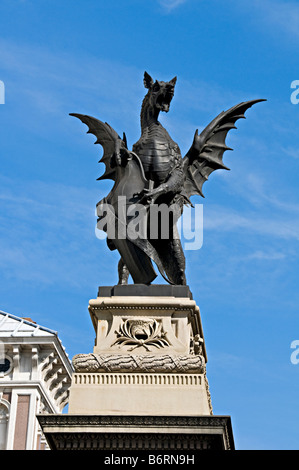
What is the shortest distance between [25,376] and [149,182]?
95.7ft

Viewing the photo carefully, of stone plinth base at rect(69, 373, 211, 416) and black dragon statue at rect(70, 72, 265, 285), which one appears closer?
stone plinth base at rect(69, 373, 211, 416)

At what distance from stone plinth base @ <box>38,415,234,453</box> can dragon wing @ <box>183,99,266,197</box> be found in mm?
5118

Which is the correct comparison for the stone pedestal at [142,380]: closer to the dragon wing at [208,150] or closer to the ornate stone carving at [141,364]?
the ornate stone carving at [141,364]

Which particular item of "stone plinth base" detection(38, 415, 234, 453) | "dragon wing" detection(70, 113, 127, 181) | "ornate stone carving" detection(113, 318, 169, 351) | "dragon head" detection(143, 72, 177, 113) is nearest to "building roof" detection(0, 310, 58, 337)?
"dragon wing" detection(70, 113, 127, 181)

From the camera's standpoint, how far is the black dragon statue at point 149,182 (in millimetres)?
16422

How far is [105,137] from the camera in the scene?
17.9 m

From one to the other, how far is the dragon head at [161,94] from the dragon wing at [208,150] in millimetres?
→ 882

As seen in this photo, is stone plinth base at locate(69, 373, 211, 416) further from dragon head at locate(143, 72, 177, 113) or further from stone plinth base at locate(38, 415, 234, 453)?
dragon head at locate(143, 72, 177, 113)

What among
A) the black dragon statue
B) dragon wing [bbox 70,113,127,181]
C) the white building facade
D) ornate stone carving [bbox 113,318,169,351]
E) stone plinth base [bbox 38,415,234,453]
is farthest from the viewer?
the white building facade

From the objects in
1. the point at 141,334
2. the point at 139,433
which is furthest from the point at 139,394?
the point at 141,334

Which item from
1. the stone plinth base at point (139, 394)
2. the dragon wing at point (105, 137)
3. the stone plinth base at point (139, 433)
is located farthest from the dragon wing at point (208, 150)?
the stone plinth base at point (139, 433)

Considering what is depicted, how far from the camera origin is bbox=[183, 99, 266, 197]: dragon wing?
17.9 m

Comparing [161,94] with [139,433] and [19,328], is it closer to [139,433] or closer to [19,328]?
[139,433]
